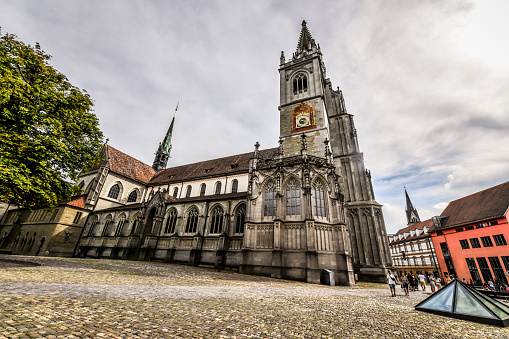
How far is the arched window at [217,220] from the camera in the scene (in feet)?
70.0

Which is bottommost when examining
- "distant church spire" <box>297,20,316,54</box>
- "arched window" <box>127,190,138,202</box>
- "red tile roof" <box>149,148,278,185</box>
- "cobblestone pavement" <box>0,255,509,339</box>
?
"cobblestone pavement" <box>0,255,509,339</box>

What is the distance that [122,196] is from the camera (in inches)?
1281

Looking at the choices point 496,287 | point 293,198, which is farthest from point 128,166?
point 496,287

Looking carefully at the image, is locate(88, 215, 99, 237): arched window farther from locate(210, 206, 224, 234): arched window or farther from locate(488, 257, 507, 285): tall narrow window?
locate(488, 257, 507, 285): tall narrow window

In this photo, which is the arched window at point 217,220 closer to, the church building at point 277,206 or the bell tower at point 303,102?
the church building at point 277,206

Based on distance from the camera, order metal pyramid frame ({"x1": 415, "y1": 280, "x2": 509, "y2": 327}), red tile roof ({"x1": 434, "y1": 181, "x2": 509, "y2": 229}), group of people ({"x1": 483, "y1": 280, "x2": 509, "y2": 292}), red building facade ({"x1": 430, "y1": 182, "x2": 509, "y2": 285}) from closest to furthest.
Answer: metal pyramid frame ({"x1": 415, "y1": 280, "x2": 509, "y2": 327}) < group of people ({"x1": 483, "y1": 280, "x2": 509, "y2": 292}) < red building facade ({"x1": 430, "y1": 182, "x2": 509, "y2": 285}) < red tile roof ({"x1": 434, "y1": 181, "x2": 509, "y2": 229})

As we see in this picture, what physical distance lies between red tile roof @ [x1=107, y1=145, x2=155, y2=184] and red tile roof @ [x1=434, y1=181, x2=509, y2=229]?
49.8m

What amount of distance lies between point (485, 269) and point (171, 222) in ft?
128

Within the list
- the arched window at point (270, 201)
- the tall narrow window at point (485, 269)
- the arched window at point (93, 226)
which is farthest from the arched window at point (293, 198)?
the tall narrow window at point (485, 269)

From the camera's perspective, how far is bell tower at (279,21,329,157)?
22.3m

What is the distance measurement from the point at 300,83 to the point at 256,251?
2104cm

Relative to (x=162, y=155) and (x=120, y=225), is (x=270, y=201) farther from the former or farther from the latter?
(x=162, y=155)

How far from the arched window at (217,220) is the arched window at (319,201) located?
968 cm

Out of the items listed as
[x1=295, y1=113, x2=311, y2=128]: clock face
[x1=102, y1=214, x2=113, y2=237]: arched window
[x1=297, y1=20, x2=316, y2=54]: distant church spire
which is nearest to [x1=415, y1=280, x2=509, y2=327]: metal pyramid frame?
[x1=295, y1=113, x2=311, y2=128]: clock face
